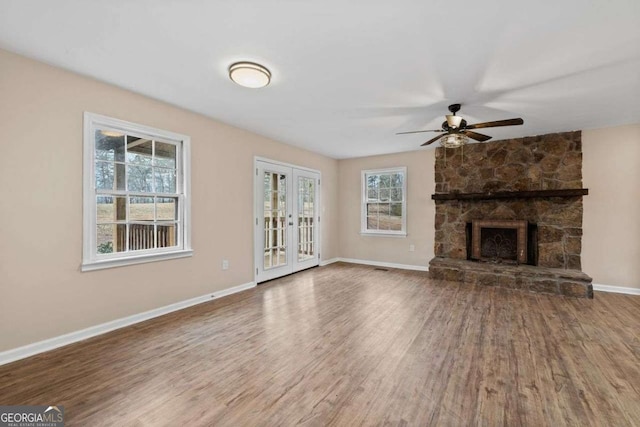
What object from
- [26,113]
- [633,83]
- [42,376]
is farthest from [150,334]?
[633,83]

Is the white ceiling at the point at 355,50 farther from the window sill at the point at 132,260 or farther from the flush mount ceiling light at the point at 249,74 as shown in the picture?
the window sill at the point at 132,260

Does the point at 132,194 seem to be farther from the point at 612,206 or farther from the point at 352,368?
the point at 612,206

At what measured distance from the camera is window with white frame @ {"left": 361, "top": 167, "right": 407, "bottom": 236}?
5.95 m

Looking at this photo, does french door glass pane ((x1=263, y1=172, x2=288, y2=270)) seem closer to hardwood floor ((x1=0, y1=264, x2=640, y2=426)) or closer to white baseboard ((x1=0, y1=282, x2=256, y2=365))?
white baseboard ((x1=0, y1=282, x2=256, y2=365))

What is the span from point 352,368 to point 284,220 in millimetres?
3350

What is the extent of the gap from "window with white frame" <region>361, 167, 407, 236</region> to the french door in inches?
48.4

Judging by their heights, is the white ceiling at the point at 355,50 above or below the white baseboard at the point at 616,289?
above

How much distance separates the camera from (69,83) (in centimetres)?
257

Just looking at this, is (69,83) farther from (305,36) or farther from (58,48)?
(305,36)

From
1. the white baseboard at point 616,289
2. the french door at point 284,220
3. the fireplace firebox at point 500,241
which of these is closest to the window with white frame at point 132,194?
the french door at point 284,220

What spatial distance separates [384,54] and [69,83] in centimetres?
289

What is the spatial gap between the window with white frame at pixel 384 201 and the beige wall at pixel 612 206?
2898 millimetres

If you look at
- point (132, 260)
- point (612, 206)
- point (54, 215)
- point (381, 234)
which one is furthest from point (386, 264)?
point (54, 215)

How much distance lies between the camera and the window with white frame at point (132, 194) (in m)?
2.73
